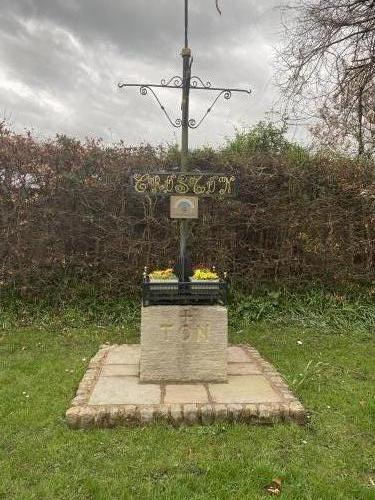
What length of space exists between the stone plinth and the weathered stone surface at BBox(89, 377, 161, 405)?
162mm

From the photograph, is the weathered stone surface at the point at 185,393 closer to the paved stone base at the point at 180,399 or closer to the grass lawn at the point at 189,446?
the paved stone base at the point at 180,399

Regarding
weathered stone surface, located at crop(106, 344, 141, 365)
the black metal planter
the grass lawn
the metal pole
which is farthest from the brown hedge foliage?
the black metal planter

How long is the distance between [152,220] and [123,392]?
12.2 feet

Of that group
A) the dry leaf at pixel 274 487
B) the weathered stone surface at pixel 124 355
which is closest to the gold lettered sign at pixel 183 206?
the weathered stone surface at pixel 124 355

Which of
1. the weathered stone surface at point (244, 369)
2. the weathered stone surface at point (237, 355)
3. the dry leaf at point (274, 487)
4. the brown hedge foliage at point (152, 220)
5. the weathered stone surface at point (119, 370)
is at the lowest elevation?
the dry leaf at point (274, 487)

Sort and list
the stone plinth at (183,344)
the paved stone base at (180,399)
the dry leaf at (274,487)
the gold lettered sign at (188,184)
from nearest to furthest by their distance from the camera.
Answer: the dry leaf at (274,487) → the paved stone base at (180,399) → the stone plinth at (183,344) → the gold lettered sign at (188,184)

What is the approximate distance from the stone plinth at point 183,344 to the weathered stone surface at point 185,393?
4.8 inches

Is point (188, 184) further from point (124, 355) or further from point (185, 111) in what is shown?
point (124, 355)

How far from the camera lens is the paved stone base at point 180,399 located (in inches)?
155

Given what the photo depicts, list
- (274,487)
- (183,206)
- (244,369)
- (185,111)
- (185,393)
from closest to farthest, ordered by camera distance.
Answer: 1. (274,487)
2. (185,393)
3. (183,206)
4. (185,111)
5. (244,369)

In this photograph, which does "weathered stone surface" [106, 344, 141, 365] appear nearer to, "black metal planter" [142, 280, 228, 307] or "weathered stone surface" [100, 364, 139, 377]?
"weathered stone surface" [100, 364, 139, 377]

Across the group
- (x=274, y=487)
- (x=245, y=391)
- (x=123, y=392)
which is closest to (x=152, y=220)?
(x=123, y=392)

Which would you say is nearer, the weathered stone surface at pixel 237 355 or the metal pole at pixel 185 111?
the metal pole at pixel 185 111

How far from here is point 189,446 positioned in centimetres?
355
